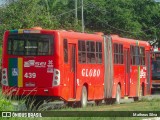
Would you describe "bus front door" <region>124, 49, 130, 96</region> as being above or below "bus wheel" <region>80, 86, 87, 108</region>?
above

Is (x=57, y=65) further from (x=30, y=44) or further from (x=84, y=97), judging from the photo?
(x=84, y=97)

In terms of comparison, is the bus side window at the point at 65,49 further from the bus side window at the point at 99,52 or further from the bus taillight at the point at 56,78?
the bus side window at the point at 99,52

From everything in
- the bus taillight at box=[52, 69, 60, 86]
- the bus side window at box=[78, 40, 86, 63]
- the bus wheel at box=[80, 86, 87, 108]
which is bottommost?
the bus wheel at box=[80, 86, 87, 108]

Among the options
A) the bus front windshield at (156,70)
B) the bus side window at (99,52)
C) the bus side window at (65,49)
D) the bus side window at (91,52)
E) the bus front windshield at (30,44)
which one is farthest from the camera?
the bus front windshield at (156,70)

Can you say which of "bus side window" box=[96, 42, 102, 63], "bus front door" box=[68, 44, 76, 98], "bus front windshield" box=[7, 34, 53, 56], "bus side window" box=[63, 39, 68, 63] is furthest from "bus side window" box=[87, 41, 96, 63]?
"bus front windshield" box=[7, 34, 53, 56]

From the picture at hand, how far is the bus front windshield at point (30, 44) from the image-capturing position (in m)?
23.7

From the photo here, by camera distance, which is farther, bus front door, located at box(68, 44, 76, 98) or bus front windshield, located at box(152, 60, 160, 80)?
bus front windshield, located at box(152, 60, 160, 80)

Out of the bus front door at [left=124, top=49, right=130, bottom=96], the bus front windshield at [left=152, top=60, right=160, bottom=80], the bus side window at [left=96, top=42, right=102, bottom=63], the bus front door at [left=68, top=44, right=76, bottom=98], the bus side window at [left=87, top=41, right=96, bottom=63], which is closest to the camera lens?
the bus front door at [left=68, top=44, right=76, bottom=98]

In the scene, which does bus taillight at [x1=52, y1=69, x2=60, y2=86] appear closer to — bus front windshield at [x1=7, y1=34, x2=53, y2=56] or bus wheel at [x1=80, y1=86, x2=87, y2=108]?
bus front windshield at [x1=7, y1=34, x2=53, y2=56]

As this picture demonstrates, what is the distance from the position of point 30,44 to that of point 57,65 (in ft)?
4.70

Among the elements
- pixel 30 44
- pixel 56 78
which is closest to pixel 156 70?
pixel 30 44

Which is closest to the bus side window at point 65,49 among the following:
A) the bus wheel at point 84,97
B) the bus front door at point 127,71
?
the bus wheel at point 84,97

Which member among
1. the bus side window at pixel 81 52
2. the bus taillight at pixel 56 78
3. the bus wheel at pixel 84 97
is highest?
the bus side window at pixel 81 52

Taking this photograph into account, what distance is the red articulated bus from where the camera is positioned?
23594mm
